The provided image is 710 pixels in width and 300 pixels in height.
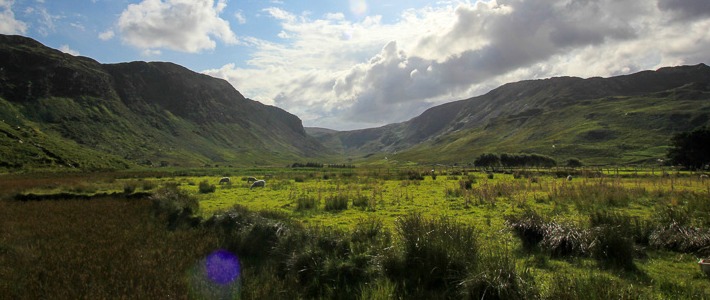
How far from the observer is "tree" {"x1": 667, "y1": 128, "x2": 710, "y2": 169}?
A: 6469cm

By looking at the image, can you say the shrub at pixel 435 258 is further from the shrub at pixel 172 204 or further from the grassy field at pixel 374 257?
the shrub at pixel 172 204

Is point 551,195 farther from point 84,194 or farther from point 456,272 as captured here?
point 84,194

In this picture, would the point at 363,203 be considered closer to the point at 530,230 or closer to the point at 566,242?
the point at 530,230

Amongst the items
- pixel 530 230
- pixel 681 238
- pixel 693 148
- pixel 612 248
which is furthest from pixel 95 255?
pixel 693 148

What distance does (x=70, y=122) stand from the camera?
161m

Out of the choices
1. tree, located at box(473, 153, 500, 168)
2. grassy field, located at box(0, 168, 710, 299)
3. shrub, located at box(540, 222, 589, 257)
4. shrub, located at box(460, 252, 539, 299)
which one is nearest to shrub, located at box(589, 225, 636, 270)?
grassy field, located at box(0, 168, 710, 299)

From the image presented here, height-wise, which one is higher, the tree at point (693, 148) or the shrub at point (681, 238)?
the tree at point (693, 148)

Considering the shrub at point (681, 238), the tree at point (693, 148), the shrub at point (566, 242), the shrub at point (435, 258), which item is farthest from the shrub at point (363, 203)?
the tree at point (693, 148)

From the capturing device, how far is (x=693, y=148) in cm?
6625

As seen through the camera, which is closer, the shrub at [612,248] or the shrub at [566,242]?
the shrub at [612,248]

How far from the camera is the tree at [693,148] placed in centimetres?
6469

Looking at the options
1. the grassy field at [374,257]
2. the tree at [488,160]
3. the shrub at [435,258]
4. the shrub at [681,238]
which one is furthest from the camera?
the tree at [488,160]

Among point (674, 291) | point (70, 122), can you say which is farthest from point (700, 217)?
point (70, 122)

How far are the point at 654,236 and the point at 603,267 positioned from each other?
3.30m
